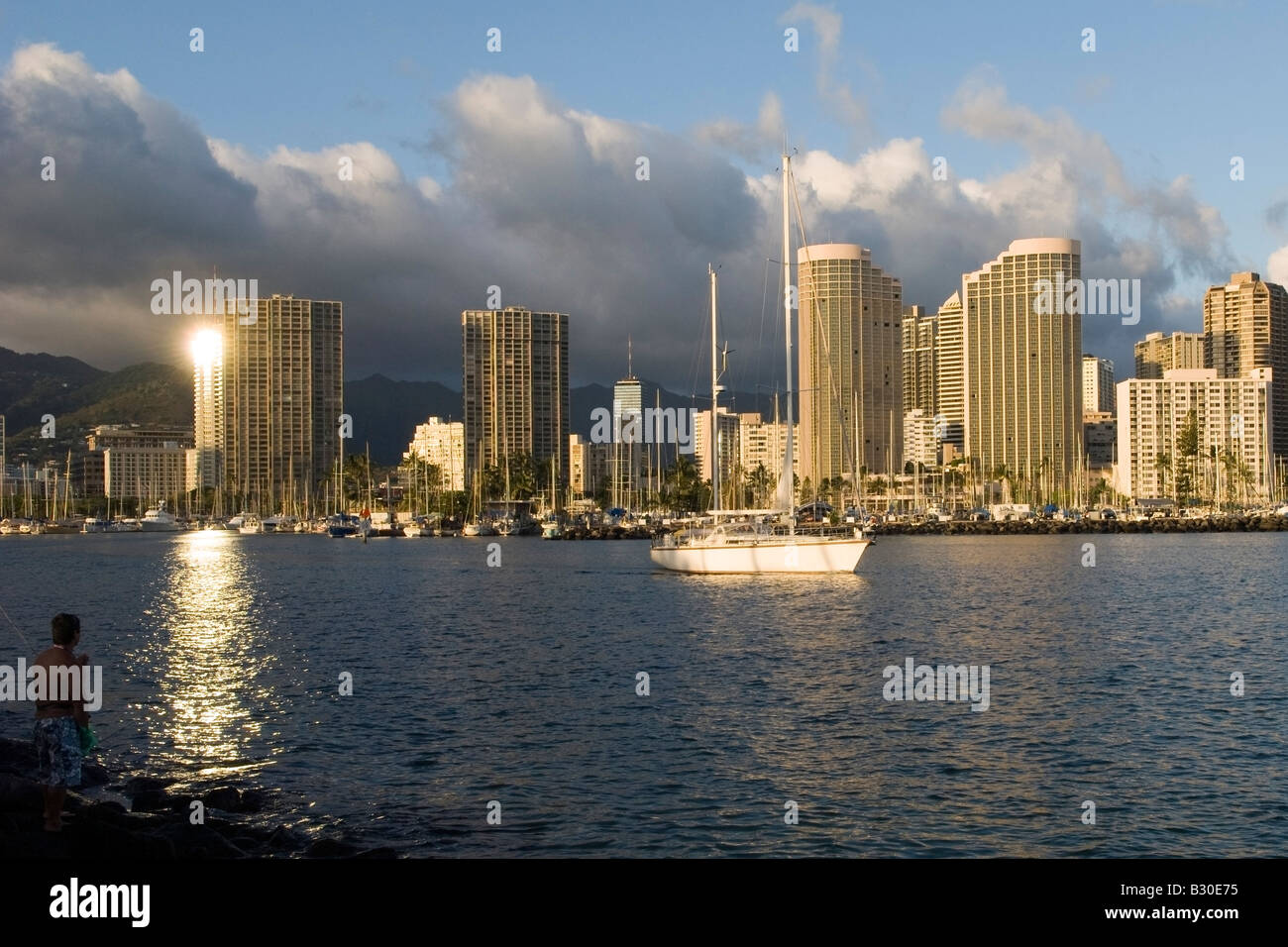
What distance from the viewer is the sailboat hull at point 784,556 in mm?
79062

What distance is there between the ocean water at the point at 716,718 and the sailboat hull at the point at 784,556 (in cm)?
344

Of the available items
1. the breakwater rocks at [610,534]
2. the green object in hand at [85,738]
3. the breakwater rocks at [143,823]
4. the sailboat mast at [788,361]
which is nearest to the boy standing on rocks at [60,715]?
the green object in hand at [85,738]

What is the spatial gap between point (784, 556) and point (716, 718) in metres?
47.8

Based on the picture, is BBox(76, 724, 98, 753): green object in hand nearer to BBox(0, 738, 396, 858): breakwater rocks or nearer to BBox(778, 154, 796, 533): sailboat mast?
BBox(0, 738, 396, 858): breakwater rocks

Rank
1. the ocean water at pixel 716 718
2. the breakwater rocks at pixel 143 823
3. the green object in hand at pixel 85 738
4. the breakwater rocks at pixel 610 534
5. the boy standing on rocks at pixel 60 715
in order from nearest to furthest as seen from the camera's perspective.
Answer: the boy standing on rocks at pixel 60 715 → the green object in hand at pixel 85 738 → the breakwater rocks at pixel 143 823 → the ocean water at pixel 716 718 → the breakwater rocks at pixel 610 534

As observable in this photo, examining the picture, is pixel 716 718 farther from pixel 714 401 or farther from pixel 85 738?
pixel 714 401

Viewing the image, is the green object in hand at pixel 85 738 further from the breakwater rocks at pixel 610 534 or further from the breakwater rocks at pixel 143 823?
the breakwater rocks at pixel 610 534

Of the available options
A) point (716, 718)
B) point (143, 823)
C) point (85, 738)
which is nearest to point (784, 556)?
point (716, 718)

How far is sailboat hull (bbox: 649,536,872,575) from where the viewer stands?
259ft

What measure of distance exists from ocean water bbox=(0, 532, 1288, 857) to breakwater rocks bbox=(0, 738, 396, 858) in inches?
40.1

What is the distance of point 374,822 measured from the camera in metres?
22.1

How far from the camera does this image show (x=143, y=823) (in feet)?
68.5
